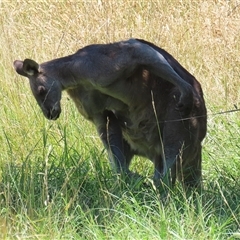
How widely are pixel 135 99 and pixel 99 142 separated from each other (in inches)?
37.2

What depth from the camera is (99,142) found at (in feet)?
22.5

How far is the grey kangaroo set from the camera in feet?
19.1

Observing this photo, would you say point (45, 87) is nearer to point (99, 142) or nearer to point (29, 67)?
point (29, 67)

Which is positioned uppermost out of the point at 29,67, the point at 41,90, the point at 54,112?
the point at 29,67

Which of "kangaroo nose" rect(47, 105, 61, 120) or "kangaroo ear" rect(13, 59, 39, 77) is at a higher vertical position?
"kangaroo ear" rect(13, 59, 39, 77)

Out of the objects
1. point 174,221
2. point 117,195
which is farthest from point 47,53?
point 174,221

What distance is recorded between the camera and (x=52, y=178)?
19.3 ft

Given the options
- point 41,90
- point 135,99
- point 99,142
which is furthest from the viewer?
point 99,142

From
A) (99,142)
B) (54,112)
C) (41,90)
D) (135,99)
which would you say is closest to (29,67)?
(41,90)

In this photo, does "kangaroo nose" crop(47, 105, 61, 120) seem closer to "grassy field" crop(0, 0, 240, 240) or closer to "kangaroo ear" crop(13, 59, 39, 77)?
"grassy field" crop(0, 0, 240, 240)

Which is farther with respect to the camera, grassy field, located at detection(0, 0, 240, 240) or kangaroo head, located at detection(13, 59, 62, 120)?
kangaroo head, located at detection(13, 59, 62, 120)

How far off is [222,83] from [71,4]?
2.63 m

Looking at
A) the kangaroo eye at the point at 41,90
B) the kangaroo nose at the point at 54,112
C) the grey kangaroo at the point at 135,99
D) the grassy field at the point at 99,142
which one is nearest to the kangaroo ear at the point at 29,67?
the grey kangaroo at the point at 135,99

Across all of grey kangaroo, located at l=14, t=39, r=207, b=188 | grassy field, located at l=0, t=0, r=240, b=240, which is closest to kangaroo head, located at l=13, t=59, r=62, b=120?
grey kangaroo, located at l=14, t=39, r=207, b=188
